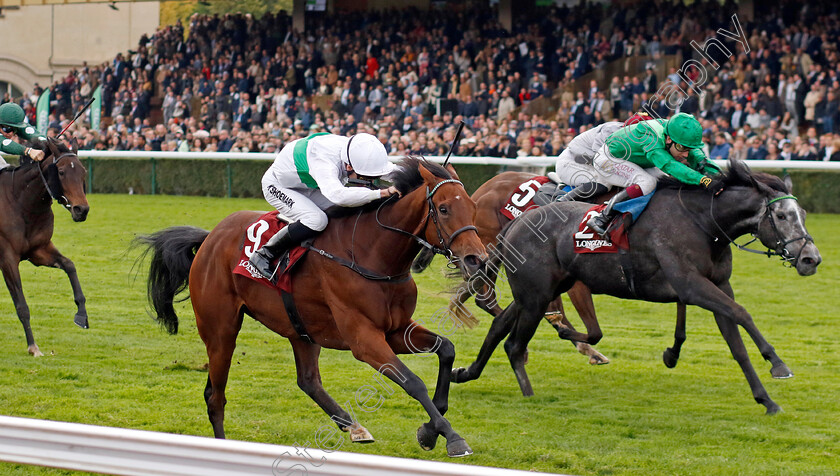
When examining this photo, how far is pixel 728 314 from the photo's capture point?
5.74 m

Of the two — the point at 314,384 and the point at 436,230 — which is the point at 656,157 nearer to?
the point at 436,230

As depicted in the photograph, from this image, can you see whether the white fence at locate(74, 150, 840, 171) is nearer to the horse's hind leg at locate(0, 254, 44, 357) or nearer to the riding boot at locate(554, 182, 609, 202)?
the riding boot at locate(554, 182, 609, 202)

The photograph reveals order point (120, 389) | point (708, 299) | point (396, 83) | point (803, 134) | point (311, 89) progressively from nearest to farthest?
point (708, 299)
point (120, 389)
point (803, 134)
point (396, 83)
point (311, 89)

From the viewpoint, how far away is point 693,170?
6.15 meters

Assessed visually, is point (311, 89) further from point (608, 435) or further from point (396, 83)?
point (608, 435)

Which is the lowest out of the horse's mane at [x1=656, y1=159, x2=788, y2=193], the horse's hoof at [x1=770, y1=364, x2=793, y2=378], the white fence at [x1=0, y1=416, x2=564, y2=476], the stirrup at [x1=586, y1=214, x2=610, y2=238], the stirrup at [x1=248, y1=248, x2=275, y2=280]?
the horse's hoof at [x1=770, y1=364, x2=793, y2=378]

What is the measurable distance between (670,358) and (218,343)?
3.14 meters

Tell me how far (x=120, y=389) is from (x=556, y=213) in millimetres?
2956

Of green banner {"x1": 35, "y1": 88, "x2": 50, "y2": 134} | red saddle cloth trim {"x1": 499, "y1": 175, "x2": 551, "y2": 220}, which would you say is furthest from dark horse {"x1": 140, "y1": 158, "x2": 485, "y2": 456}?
green banner {"x1": 35, "y1": 88, "x2": 50, "y2": 134}

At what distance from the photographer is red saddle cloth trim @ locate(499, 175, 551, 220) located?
8.12m

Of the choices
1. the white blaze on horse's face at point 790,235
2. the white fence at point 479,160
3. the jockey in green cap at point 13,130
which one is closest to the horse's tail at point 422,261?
the white blaze on horse's face at point 790,235

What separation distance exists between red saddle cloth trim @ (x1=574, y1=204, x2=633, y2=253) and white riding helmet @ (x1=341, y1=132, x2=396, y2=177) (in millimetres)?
1848

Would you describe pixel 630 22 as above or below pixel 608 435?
above

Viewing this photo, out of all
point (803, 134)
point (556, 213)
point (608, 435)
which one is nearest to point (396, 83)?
point (803, 134)
